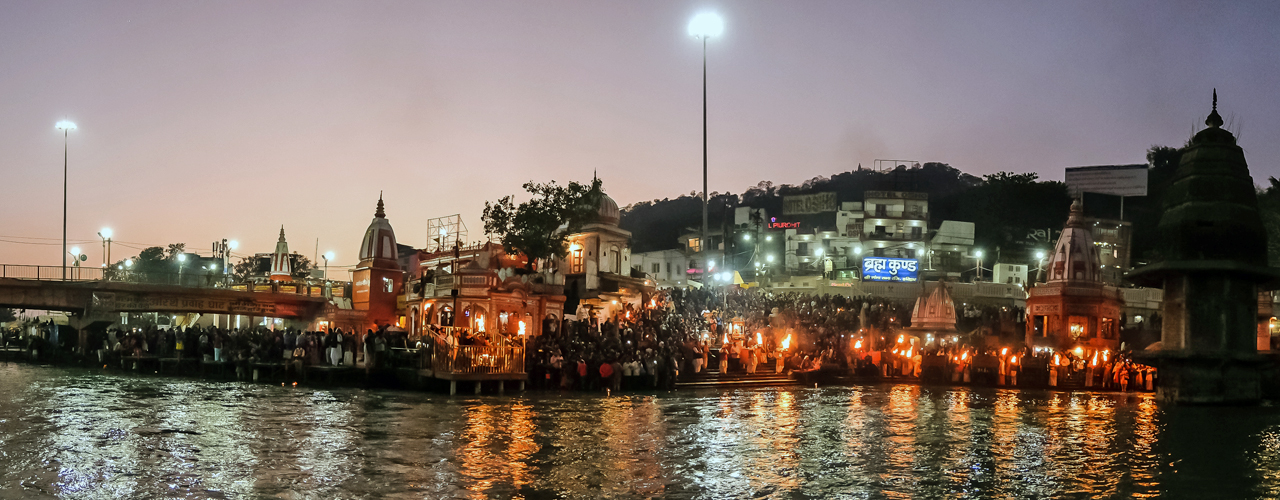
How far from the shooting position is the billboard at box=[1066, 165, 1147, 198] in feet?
247

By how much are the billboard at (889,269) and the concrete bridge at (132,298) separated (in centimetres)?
3841

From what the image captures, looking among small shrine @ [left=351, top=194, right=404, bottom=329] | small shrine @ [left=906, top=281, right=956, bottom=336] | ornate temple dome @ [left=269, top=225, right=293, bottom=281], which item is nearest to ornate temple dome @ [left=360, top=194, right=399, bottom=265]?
small shrine @ [left=351, top=194, right=404, bottom=329]

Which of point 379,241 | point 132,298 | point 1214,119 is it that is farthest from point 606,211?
point 1214,119

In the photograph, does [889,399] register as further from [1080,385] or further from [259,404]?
[259,404]

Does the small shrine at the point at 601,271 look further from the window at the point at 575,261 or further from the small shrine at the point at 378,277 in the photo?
the small shrine at the point at 378,277

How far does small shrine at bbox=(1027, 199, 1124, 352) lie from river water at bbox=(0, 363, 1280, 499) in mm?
16423

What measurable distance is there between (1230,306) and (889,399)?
10.8m

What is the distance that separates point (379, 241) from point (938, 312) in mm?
28766

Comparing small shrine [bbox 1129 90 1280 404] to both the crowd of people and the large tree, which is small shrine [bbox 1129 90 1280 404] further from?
the large tree

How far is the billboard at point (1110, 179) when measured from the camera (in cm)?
7538

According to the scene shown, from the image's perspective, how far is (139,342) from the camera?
41.1 metres

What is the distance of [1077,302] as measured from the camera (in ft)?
136

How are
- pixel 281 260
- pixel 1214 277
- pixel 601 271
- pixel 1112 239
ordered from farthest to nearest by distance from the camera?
pixel 1112 239 < pixel 281 260 < pixel 601 271 < pixel 1214 277

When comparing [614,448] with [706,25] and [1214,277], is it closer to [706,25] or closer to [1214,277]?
[1214,277]
